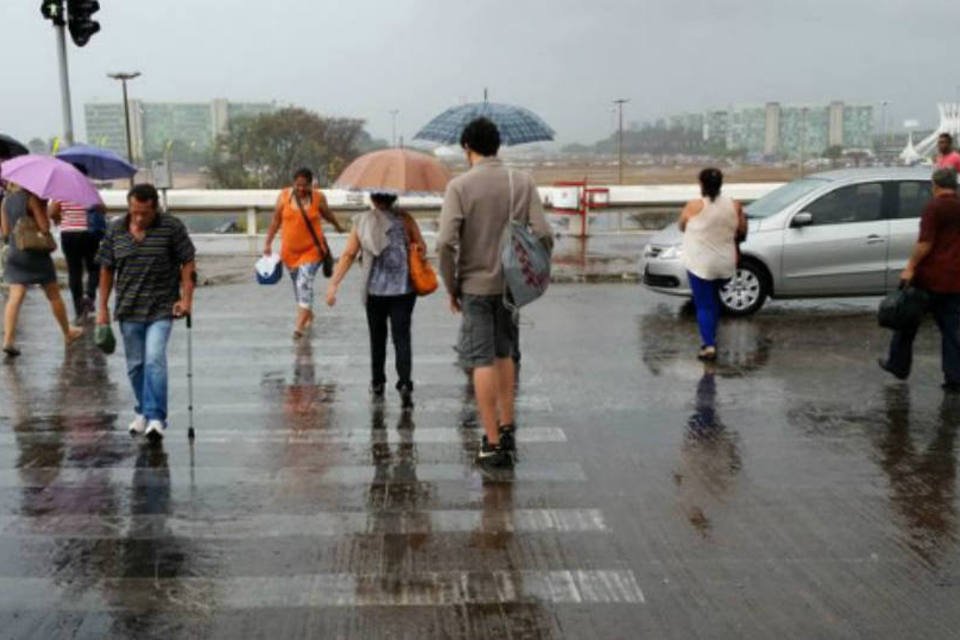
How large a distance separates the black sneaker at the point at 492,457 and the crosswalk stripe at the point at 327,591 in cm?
167

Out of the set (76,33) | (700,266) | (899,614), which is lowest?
(899,614)

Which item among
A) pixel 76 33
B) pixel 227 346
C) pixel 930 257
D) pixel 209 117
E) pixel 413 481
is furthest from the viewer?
pixel 209 117

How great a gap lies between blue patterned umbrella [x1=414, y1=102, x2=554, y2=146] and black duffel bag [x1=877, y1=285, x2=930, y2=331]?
3.45 metres

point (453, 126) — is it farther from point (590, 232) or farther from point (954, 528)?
point (590, 232)

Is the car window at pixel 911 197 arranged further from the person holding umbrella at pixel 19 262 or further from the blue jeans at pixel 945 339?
the person holding umbrella at pixel 19 262

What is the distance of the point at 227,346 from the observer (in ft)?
34.8

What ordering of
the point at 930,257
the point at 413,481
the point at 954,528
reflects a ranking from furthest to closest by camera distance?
1. the point at 930,257
2. the point at 413,481
3. the point at 954,528

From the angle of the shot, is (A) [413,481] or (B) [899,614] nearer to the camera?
(B) [899,614]

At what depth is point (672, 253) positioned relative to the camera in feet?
40.4

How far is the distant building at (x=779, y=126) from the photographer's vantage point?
232 feet

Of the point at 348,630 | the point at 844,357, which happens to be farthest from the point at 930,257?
the point at 348,630

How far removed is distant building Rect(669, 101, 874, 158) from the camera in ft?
232

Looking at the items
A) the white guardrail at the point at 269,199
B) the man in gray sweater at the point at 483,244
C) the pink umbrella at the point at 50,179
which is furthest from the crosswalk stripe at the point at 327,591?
the white guardrail at the point at 269,199

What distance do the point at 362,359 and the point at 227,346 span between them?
1.56 metres
